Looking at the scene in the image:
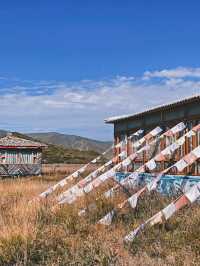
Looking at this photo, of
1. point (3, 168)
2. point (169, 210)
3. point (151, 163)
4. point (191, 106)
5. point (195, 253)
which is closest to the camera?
point (195, 253)

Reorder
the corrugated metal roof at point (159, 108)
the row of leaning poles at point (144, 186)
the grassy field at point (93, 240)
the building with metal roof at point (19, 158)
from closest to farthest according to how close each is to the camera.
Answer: the grassy field at point (93, 240) → the row of leaning poles at point (144, 186) → the corrugated metal roof at point (159, 108) → the building with metal roof at point (19, 158)

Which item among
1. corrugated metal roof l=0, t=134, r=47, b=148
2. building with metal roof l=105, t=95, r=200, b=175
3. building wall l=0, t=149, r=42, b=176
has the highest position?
building with metal roof l=105, t=95, r=200, b=175

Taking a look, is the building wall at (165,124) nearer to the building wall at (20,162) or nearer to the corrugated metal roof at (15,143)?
the corrugated metal roof at (15,143)

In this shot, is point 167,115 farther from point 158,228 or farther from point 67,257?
point 67,257

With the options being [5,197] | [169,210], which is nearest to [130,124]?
[5,197]

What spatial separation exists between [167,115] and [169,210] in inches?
359

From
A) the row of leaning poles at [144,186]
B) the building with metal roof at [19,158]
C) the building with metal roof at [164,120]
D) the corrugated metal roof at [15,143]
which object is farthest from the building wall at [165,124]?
the building with metal roof at [19,158]

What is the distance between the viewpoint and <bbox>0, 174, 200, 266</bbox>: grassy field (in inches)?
265

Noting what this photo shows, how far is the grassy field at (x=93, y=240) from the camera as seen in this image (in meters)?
6.73

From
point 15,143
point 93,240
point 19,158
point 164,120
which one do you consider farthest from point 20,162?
point 93,240

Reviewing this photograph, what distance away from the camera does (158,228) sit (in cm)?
834

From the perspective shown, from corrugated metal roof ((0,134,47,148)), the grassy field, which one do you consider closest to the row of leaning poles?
the grassy field

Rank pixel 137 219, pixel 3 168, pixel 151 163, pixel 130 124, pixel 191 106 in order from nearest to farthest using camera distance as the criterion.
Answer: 1. pixel 137 219
2. pixel 151 163
3. pixel 191 106
4. pixel 130 124
5. pixel 3 168

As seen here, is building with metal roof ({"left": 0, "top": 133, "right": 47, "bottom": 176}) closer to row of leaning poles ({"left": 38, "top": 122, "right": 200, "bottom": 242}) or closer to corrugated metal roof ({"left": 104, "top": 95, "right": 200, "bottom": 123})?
corrugated metal roof ({"left": 104, "top": 95, "right": 200, "bottom": 123})
